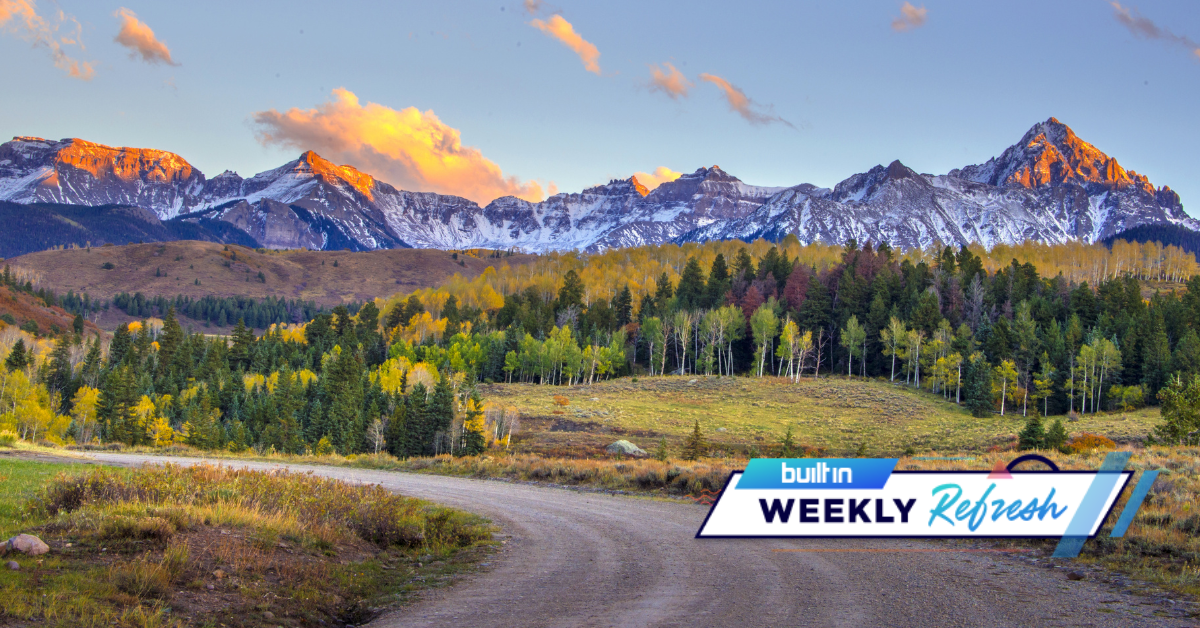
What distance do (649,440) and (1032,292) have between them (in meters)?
86.3

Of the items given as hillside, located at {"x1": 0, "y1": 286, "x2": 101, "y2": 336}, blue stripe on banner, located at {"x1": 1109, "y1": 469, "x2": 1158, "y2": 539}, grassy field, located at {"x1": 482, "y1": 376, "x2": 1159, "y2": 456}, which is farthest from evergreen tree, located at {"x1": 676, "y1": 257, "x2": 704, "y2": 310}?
hillside, located at {"x1": 0, "y1": 286, "x2": 101, "y2": 336}

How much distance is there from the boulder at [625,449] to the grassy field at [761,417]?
1379mm

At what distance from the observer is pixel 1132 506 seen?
13.2 meters

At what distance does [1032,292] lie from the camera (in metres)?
116

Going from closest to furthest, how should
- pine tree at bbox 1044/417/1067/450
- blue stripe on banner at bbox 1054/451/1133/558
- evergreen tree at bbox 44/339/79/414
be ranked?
blue stripe on banner at bbox 1054/451/1133/558 < pine tree at bbox 1044/417/1067/450 < evergreen tree at bbox 44/339/79/414

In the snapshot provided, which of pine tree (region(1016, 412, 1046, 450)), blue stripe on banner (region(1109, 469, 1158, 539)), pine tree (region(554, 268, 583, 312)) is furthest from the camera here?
pine tree (region(554, 268, 583, 312))

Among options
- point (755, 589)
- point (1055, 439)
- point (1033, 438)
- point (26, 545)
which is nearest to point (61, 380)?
point (26, 545)

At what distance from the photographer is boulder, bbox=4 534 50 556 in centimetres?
862

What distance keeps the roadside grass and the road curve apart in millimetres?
1199

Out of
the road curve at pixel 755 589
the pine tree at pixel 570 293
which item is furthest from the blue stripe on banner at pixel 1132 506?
the pine tree at pixel 570 293

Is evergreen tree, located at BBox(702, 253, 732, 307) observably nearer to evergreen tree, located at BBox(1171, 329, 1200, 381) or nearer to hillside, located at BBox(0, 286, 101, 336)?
evergreen tree, located at BBox(1171, 329, 1200, 381)

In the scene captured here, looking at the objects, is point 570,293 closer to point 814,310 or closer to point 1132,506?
point 814,310

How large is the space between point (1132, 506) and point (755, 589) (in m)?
8.93

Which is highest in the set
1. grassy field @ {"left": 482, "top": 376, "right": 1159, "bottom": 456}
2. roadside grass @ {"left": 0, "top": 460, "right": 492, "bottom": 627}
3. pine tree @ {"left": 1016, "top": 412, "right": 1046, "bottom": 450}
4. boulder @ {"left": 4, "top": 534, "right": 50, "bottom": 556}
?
boulder @ {"left": 4, "top": 534, "right": 50, "bottom": 556}
